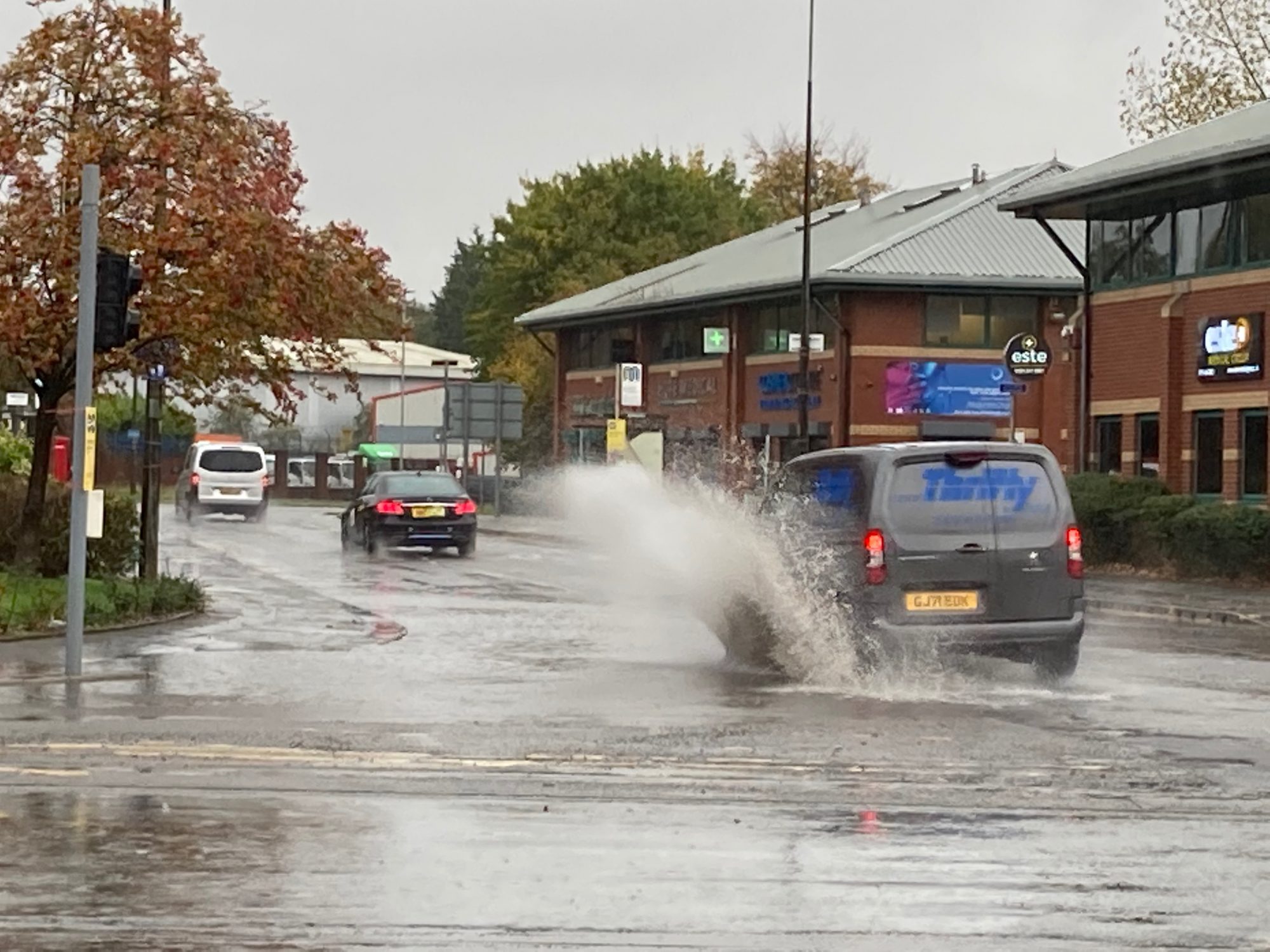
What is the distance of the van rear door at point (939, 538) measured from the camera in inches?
632

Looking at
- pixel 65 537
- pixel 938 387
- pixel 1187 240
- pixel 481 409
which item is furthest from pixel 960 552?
pixel 481 409

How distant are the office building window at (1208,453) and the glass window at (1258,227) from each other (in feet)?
9.81

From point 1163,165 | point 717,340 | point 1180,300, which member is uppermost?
point 1163,165

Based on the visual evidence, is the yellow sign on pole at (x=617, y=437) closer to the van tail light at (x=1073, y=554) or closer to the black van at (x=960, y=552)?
the black van at (x=960, y=552)

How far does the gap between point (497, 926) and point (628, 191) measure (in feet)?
279

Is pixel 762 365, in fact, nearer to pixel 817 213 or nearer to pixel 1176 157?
pixel 817 213

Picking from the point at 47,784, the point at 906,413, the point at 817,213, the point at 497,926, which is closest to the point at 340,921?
the point at 497,926

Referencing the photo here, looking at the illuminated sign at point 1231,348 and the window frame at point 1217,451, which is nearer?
the illuminated sign at point 1231,348

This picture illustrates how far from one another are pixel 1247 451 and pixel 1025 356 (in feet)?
21.3

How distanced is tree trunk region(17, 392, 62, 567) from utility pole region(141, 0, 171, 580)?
1078 millimetres

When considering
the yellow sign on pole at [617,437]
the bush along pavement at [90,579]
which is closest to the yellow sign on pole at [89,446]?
the bush along pavement at [90,579]

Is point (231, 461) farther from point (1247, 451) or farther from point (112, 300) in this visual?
point (112, 300)

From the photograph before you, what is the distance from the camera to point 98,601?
22125mm

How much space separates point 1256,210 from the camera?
124 feet
